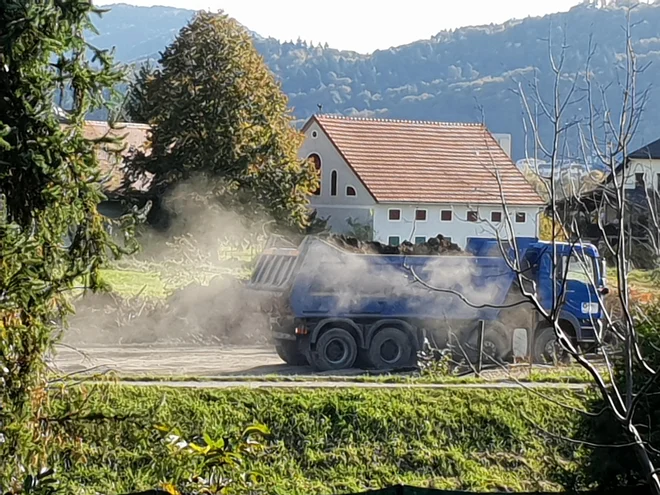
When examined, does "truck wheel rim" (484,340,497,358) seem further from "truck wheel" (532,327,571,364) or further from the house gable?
the house gable

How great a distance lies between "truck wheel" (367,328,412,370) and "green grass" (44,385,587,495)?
3.47m

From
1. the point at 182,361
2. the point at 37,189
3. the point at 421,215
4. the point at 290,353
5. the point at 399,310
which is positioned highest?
the point at 37,189

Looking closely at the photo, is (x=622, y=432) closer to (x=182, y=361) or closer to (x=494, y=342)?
(x=494, y=342)

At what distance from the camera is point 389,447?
1605 cm

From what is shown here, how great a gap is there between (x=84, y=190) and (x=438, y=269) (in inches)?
567

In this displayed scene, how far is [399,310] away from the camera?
2095 cm

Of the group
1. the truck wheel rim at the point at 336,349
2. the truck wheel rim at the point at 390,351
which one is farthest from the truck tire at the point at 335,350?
the truck wheel rim at the point at 390,351

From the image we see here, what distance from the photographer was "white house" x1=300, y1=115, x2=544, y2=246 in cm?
5300

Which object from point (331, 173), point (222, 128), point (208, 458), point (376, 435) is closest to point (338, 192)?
point (331, 173)

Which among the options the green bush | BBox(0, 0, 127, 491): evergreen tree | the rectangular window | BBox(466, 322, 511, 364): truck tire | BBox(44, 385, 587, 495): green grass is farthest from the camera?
the rectangular window

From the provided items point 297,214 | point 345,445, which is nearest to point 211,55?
point 297,214

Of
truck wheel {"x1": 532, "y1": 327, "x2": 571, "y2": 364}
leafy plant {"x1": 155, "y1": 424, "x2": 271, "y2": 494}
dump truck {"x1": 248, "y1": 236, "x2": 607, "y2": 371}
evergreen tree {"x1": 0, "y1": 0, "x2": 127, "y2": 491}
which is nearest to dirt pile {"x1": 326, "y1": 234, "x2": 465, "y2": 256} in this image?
dump truck {"x1": 248, "y1": 236, "x2": 607, "y2": 371}

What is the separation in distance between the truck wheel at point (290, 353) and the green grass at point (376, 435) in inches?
161

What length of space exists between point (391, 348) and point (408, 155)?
35290mm
